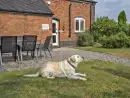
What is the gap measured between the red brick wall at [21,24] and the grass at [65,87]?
346 inches

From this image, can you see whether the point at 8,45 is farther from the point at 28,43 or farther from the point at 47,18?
the point at 47,18

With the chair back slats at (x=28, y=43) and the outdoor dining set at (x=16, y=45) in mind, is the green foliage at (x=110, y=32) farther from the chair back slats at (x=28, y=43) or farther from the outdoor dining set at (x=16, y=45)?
the chair back slats at (x=28, y=43)

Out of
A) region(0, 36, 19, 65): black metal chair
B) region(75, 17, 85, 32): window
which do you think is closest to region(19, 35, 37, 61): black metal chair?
region(0, 36, 19, 65): black metal chair

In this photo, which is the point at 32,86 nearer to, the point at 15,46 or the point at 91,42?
the point at 15,46

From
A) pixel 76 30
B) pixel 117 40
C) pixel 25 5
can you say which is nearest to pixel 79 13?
pixel 76 30

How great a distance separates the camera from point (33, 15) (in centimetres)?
1998

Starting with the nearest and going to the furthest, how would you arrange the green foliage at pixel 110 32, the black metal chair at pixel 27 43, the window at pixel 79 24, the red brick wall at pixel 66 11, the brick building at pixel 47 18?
1. the black metal chair at pixel 27 43
2. the brick building at pixel 47 18
3. the green foliage at pixel 110 32
4. the red brick wall at pixel 66 11
5. the window at pixel 79 24

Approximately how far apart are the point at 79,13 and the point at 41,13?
697 cm

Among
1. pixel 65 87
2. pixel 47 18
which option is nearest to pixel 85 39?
pixel 47 18

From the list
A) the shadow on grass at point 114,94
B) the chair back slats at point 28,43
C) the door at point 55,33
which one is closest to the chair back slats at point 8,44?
the chair back slats at point 28,43

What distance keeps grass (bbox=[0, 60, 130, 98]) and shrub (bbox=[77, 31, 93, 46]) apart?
599 inches

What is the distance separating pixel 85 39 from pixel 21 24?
25.3ft

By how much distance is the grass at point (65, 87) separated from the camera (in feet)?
24.1

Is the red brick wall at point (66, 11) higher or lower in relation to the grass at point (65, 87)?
higher
